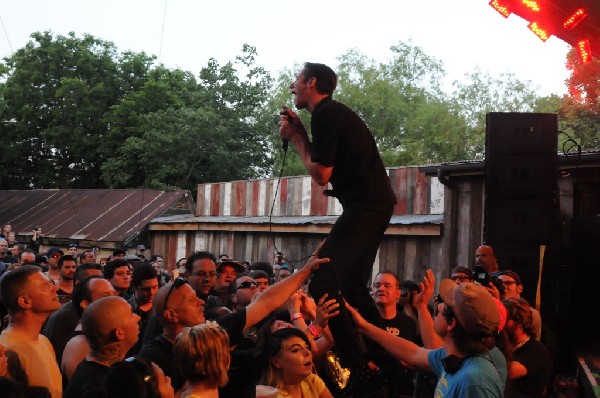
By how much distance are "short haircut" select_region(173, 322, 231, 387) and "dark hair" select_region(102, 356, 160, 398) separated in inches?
16.7

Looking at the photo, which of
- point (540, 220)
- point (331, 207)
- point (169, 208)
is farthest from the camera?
point (169, 208)

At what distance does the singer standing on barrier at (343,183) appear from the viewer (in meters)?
4.98

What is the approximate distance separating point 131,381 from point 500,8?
375 inches

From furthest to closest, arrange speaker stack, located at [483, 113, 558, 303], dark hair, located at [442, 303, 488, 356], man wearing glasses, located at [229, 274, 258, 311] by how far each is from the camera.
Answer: speaker stack, located at [483, 113, 558, 303], man wearing glasses, located at [229, 274, 258, 311], dark hair, located at [442, 303, 488, 356]

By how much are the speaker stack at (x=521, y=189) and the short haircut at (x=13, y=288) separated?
20.3ft

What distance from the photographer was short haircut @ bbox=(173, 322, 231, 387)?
4070 millimetres

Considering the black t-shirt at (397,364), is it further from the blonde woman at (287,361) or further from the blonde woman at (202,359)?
the blonde woman at (202,359)

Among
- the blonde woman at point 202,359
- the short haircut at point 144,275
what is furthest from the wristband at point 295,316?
the short haircut at point 144,275

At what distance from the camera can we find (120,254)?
1238 centimetres

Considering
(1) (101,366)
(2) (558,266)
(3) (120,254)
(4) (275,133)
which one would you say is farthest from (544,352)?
(4) (275,133)

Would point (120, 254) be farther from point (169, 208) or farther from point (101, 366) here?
point (169, 208)

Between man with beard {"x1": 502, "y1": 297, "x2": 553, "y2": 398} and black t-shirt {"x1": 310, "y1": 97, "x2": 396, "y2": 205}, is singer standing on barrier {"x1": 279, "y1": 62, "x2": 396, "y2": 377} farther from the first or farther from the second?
man with beard {"x1": 502, "y1": 297, "x2": 553, "y2": 398}

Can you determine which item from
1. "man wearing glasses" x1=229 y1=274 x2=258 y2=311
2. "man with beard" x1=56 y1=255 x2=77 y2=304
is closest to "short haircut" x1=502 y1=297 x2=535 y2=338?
"man wearing glasses" x1=229 y1=274 x2=258 y2=311

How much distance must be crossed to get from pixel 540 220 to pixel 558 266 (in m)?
1.18
